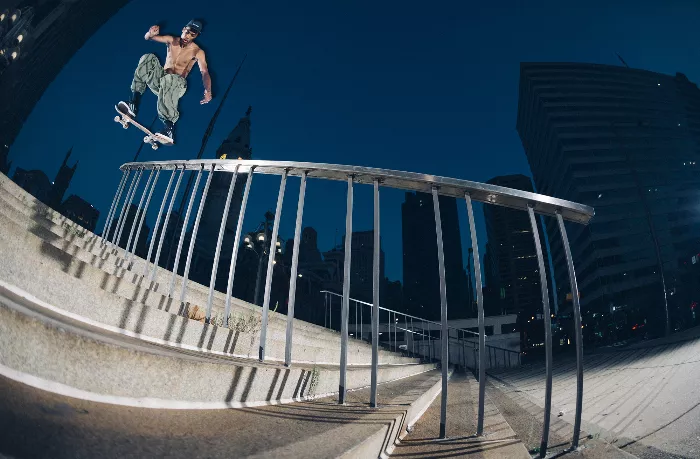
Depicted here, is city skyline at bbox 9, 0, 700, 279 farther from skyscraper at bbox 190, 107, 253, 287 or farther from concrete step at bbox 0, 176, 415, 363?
concrete step at bbox 0, 176, 415, 363

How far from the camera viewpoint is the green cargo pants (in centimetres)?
615

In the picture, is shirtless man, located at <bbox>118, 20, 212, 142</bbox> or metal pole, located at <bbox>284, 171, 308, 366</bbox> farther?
shirtless man, located at <bbox>118, 20, 212, 142</bbox>

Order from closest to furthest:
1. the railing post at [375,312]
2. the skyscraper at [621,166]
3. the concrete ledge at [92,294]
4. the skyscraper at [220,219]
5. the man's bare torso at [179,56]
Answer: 1. the concrete ledge at [92,294]
2. the railing post at [375,312]
3. the man's bare torso at [179,56]
4. the skyscraper at [220,219]
5. the skyscraper at [621,166]

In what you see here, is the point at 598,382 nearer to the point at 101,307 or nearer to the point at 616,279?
the point at 101,307

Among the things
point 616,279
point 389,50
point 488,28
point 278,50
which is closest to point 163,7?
point 278,50

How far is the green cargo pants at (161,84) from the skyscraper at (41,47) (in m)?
21.3

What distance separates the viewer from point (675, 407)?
264 cm

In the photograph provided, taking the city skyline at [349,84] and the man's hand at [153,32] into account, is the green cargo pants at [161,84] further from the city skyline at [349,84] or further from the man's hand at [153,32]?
the city skyline at [349,84]

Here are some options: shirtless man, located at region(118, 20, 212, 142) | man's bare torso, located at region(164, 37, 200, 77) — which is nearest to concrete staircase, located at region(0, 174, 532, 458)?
shirtless man, located at region(118, 20, 212, 142)

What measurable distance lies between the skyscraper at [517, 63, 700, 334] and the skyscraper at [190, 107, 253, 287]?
207 feet

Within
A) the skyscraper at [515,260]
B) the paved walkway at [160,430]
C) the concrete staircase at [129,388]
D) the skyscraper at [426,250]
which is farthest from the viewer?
the skyscraper at [426,250]

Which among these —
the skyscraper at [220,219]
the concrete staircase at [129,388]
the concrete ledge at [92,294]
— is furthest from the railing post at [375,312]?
the skyscraper at [220,219]

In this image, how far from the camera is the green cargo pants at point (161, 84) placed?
6.15 meters

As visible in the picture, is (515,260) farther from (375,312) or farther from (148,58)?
(375,312)
